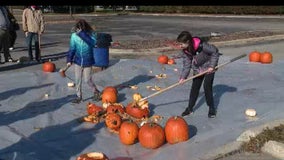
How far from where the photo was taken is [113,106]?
7.22 metres

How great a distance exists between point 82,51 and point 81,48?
60 millimetres

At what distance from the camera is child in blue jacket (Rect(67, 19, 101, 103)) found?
7871mm

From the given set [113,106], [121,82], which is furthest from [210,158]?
[121,82]

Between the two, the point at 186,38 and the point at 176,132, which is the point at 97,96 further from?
the point at 176,132

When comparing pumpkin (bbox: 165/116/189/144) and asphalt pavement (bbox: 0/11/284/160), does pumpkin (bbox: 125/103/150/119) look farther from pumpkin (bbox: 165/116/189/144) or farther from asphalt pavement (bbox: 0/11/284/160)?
asphalt pavement (bbox: 0/11/284/160)

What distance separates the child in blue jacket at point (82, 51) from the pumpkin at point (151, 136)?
2.67 meters

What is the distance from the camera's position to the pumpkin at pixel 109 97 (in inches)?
315

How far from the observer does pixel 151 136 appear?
5.61m

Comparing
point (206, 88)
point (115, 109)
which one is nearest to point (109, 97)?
point (115, 109)

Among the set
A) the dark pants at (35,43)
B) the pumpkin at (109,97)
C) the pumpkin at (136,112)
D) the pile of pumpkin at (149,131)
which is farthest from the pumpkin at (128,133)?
the dark pants at (35,43)

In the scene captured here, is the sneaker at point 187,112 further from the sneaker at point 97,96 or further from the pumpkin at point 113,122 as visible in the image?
the sneaker at point 97,96

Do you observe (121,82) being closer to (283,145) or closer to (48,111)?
(48,111)

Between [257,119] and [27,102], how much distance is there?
4.28 meters

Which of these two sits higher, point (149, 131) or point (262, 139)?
point (262, 139)
